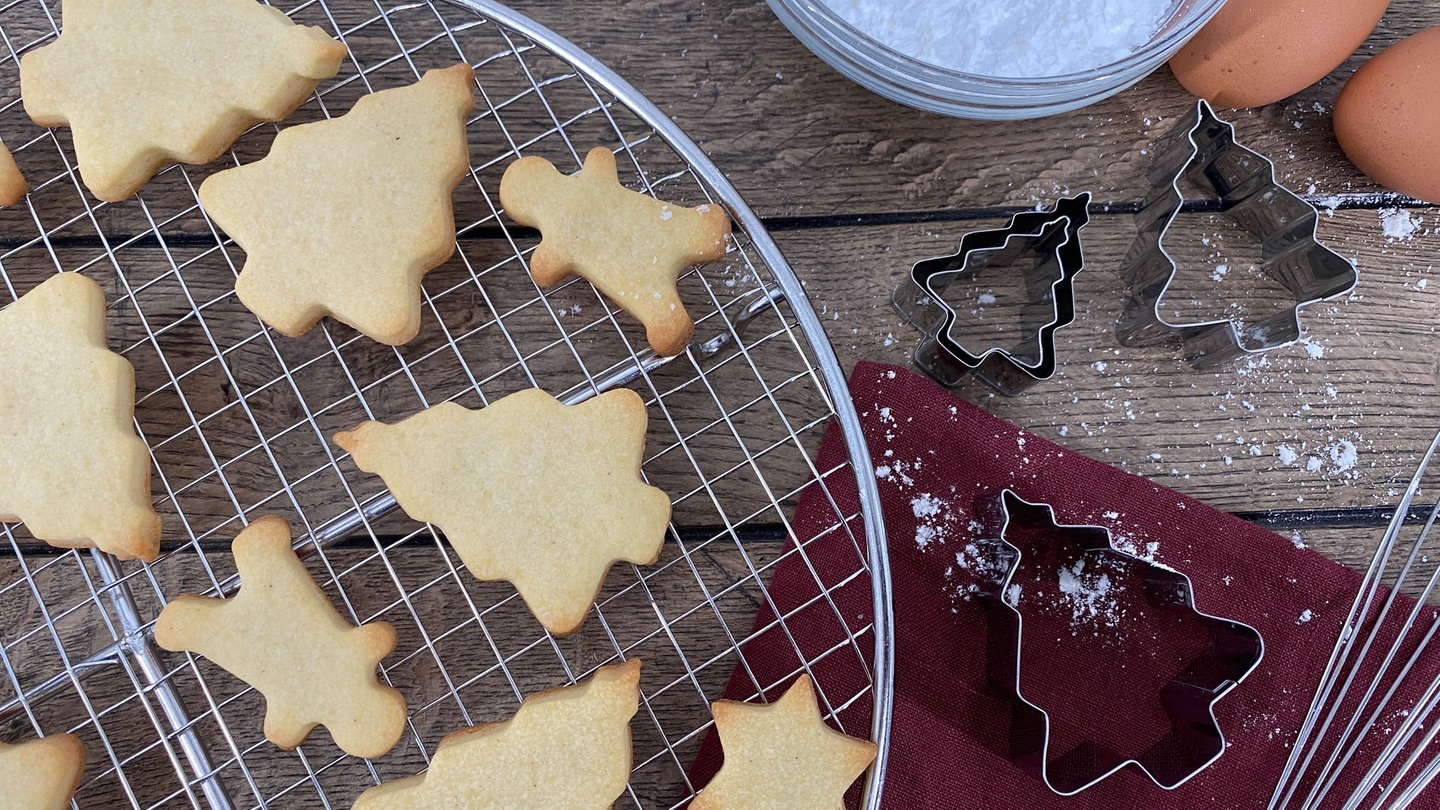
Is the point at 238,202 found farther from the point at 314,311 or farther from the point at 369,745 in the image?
the point at 369,745

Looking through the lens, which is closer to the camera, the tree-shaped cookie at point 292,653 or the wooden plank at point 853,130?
the tree-shaped cookie at point 292,653

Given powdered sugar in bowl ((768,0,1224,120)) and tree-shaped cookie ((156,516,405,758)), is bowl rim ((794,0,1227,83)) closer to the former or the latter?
powdered sugar in bowl ((768,0,1224,120))

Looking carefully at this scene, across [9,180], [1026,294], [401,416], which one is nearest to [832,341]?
[1026,294]

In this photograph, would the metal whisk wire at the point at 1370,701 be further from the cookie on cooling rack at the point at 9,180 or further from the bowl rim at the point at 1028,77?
the cookie on cooling rack at the point at 9,180

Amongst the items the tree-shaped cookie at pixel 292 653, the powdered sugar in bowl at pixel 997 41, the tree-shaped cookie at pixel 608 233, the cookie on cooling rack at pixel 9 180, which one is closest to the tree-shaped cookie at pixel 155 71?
the cookie on cooling rack at pixel 9 180

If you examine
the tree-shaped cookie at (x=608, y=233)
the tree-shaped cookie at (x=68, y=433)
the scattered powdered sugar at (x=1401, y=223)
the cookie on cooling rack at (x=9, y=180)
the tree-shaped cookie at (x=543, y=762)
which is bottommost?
the tree-shaped cookie at (x=543, y=762)
